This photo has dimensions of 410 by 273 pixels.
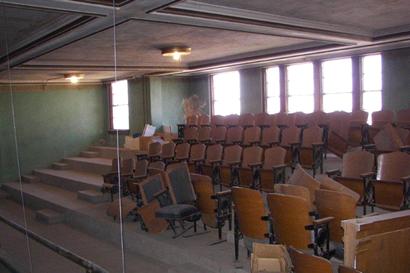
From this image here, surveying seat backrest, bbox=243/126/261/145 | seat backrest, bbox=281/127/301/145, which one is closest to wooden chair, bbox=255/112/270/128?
seat backrest, bbox=243/126/261/145

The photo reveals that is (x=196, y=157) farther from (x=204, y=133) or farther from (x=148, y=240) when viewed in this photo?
(x=148, y=240)

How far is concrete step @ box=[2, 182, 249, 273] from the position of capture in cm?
488

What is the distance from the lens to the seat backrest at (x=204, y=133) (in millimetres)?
9289

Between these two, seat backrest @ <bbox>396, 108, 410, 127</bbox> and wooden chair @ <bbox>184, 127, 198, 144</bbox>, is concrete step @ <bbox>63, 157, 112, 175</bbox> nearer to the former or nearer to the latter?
wooden chair @ <bbox>184, 127, 198, 144</bbox>

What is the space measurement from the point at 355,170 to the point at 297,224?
78.3 inches

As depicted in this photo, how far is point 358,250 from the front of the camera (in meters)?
2.83

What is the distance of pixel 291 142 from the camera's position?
7152 mm

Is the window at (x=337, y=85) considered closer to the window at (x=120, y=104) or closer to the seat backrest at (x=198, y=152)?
the seat backrest at (x=198, y=152)

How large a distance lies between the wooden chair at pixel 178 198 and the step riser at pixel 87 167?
4481 mm

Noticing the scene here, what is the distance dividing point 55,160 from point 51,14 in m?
8.96

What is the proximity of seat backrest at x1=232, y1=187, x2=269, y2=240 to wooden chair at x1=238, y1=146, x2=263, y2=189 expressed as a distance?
6.69ft

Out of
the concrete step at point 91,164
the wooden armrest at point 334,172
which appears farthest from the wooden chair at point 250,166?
the concrete step at point 91,164

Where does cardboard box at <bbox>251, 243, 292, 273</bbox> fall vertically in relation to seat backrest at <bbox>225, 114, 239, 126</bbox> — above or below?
below

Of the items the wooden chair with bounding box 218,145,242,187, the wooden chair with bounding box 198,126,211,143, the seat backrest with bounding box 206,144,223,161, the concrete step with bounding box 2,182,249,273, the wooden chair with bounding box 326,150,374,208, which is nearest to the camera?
the concrete step with bounding box 2,182,249,273
